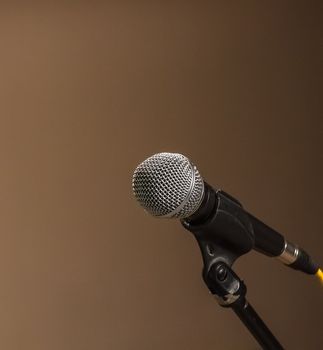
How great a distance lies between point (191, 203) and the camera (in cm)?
54

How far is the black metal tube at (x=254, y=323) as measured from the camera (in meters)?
0.59

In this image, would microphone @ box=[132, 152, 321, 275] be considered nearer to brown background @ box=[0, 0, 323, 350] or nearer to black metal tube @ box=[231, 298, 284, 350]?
black metal tube @ box=[231, 298, 284, 350]

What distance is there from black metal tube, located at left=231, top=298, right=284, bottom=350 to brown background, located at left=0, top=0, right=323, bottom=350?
34.6 inches

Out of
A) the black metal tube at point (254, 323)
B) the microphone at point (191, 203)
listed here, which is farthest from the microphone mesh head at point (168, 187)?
the black metal tube at point (254, 323)

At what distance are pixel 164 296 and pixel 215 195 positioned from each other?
1028 mm

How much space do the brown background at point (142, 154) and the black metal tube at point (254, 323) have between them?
880 millimetres

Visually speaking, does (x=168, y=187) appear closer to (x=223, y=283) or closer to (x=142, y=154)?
(x=223, y=283)

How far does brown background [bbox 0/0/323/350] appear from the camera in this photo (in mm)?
1509

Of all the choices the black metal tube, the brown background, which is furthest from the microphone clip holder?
the brown background

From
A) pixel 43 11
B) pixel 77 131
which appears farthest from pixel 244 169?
pixel 43 11

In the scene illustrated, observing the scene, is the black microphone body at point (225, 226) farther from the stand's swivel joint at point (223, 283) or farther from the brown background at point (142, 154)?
the brown background at point (142, 154)

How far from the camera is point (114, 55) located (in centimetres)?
155

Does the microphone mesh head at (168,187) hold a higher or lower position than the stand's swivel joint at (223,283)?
higher

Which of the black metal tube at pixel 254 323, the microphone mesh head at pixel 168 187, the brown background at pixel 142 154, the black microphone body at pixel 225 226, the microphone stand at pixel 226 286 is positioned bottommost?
the black metal tube at pixel 254 323
